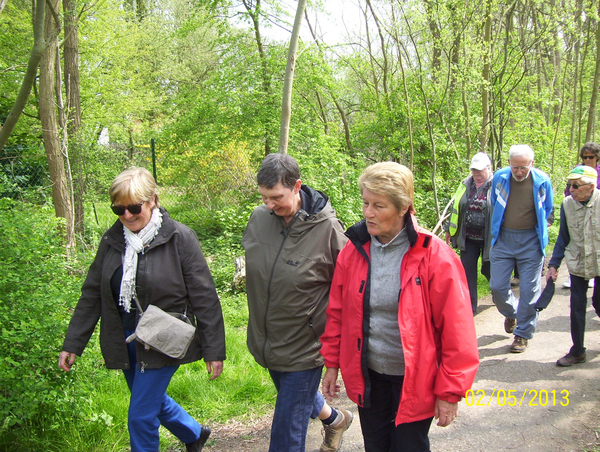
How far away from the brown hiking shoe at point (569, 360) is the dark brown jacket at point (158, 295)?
345 centimetres

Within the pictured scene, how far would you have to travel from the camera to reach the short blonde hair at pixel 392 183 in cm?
220

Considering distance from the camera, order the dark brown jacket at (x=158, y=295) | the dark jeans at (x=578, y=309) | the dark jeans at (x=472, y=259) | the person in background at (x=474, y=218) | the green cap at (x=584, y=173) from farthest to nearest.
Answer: the dark jeans at (x=472, y=259), the person in background at (x=474, y=218), the dark jeans at (x=578, y=309), the green cap at (x=584, y=173), the dark brown jacket at (x=158, y=295)

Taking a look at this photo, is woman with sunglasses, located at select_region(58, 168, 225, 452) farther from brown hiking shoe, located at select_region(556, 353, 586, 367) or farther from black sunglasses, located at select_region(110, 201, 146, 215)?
brown hiking shoe, located at select_region(556, 353, 586, 367)

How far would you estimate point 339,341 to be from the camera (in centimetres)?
249

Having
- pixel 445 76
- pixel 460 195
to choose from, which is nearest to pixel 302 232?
pixel 460 195

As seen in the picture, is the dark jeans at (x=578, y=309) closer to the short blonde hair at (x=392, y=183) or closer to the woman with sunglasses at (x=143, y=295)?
the short blonde hair at (x=392, y=183)

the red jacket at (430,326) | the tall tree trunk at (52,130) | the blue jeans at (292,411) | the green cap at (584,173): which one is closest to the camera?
the red jacket at (430,326)

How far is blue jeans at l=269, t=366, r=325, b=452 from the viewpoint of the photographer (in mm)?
2576

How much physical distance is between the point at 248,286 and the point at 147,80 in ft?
73.2

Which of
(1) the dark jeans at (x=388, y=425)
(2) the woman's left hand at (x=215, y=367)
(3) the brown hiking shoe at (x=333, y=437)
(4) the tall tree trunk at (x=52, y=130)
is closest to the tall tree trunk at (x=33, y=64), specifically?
(2) the woman's left hand at (x=215, y=367)

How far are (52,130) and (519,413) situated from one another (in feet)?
23.3

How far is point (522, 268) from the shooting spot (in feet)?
16.1

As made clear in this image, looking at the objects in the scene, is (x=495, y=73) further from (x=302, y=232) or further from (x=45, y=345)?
(x=45, y=345)
